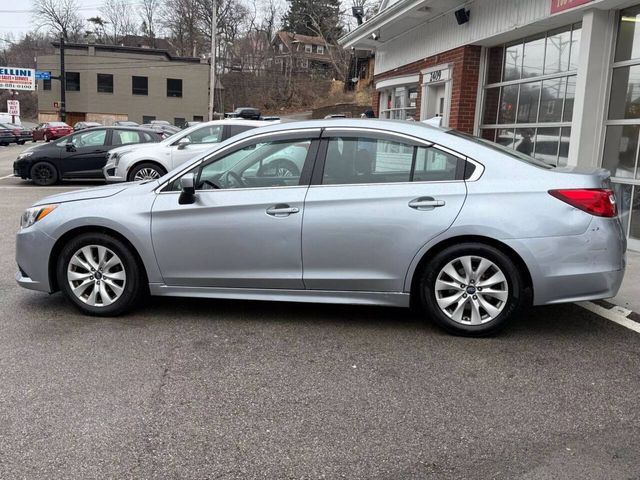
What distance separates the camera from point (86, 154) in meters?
15.0

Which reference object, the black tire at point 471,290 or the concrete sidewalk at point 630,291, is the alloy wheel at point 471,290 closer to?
the black tire at point 471,290

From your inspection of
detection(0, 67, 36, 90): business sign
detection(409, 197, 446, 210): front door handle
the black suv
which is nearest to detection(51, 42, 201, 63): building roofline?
detection(0, 67, 36, 90): business sign

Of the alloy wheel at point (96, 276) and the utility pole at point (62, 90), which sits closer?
the alloy wheel at point (96, 276)

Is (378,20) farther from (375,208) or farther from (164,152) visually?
(375,208)

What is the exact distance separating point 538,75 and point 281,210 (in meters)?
6.28

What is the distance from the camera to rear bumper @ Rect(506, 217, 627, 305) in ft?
14.0

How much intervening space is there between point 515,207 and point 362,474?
2.37 m

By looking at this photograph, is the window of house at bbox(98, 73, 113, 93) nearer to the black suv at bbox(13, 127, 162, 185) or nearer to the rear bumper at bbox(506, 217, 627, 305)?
the black suv at bbox(13, 127, 162, 185)

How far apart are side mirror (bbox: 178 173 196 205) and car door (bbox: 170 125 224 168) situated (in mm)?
8181

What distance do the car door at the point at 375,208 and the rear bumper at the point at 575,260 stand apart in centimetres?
64

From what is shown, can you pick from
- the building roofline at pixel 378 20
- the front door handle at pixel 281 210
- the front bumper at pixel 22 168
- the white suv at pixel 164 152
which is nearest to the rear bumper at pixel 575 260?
the front door handle at pixel 281 210

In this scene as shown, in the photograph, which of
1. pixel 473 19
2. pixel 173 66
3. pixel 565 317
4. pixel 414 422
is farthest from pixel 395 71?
pixel 173 66

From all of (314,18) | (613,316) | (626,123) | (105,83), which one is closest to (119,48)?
(105,83)

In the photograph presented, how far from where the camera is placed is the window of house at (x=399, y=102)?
44.9 ft
